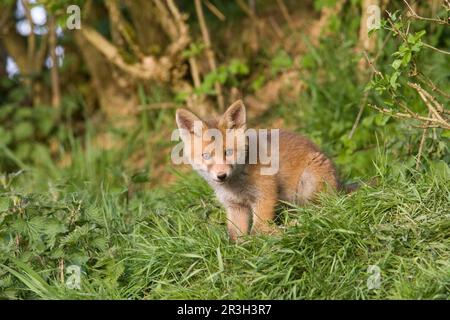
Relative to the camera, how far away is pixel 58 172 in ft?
24.7

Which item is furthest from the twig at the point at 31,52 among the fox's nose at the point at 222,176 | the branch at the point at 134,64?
the fox's nose at the point at 222,176

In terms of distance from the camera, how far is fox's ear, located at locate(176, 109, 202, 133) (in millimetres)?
4844

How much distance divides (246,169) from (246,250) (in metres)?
0.89

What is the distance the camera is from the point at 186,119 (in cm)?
489

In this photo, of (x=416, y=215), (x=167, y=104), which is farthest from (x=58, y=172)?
(x=416, y=215)

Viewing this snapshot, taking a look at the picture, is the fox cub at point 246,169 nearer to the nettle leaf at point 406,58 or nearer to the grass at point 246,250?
the grass at point 246,250

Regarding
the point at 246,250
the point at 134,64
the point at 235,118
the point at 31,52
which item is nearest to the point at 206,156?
the point at 235,118

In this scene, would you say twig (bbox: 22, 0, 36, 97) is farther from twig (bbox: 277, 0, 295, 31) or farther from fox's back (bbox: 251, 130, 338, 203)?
fox's back (bbox: 251, 130, 338, 203)

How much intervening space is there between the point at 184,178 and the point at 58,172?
2.13m

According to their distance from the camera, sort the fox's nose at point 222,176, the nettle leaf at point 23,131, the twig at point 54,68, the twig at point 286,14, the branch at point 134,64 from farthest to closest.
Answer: the twig at point 54,68 → the nettle leaf at point 23,131 → the twig at point 286,14 → the branch at point 134,64 → the fox's nose at point 222,176

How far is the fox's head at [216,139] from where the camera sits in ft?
15.7

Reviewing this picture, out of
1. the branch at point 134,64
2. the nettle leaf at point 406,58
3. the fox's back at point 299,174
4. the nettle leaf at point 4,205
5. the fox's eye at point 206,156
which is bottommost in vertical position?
the nettle leaf at point 4,205

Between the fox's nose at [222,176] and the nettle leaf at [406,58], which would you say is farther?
the fox's nose at [222,176]
